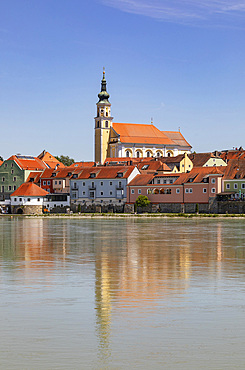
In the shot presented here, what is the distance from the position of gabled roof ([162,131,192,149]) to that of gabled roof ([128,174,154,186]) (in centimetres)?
6398

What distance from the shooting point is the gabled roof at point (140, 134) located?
528 ft

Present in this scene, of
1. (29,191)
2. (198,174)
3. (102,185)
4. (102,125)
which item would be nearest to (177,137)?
(102,125)

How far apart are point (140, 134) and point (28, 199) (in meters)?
61.9

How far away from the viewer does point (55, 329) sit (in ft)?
40.1

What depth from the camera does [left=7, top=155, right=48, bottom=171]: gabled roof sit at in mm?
122419

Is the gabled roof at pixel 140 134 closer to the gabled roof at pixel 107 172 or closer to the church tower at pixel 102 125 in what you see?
the church tower at pixel 102 125

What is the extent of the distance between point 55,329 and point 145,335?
192cm

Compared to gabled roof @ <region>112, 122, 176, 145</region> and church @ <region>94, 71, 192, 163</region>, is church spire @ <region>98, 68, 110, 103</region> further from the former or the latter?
gabled roof @ <region>112, 122, 176, 145</region>

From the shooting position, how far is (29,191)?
108 metres

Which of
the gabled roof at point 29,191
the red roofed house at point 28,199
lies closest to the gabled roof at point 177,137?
the gabled roof at point 29,191

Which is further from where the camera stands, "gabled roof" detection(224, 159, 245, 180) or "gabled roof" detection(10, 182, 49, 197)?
"gabled roof" detection(10, 182, 49, 197)

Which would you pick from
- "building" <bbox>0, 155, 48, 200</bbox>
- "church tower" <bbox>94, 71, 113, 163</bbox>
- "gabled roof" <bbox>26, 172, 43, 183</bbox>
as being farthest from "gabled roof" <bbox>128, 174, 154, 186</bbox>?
"church tower" <bbox>94, 71, 113, 163</bbox>

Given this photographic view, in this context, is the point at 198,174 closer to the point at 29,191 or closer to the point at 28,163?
the point at 29,191

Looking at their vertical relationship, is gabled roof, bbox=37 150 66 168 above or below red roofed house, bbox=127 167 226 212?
above
